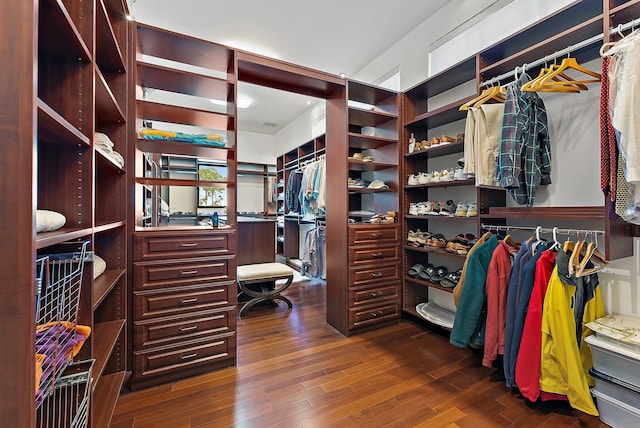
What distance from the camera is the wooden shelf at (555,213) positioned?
157 cm

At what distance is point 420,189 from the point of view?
2959 millimetres

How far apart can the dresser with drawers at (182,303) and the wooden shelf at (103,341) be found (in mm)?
216

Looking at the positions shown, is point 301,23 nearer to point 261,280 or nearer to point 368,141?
point 368,141

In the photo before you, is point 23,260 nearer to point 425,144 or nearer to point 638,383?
point 638,383

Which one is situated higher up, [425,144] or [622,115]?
[425,144]

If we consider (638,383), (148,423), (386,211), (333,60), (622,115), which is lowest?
(148,423)

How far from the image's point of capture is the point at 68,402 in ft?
3.01

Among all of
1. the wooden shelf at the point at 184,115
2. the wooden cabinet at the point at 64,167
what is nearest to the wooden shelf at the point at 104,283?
the wooden cabinet at the point at 64,167

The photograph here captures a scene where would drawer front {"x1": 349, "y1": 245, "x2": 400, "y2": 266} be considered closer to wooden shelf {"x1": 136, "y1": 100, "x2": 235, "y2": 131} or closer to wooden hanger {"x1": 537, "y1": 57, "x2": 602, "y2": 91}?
wooden shelf {"x1": 136, "y1": 100, "x2": 235, "y2": 131}

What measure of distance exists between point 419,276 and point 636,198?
166cm

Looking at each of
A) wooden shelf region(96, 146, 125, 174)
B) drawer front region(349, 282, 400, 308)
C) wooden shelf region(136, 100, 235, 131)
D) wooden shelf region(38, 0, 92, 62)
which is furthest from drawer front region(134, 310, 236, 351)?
wooden shelf region(38, 0, 92, 62)

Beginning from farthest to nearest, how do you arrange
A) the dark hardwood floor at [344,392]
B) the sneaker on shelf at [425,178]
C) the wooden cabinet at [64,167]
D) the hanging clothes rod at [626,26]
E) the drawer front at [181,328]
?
the sneaker on shelf at [425,178]
the drawer front at [181,328]
the dark hardwood floor at [344,392]
the hanging clothes rod at [626,26]
the wooden cabinet at [64,167]

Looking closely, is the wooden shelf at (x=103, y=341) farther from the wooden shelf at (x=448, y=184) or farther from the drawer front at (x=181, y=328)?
the wooden shelf at (x=448, y=184)

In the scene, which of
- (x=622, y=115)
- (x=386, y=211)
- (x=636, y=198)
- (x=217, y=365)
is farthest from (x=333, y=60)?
(x=217, y=365)
